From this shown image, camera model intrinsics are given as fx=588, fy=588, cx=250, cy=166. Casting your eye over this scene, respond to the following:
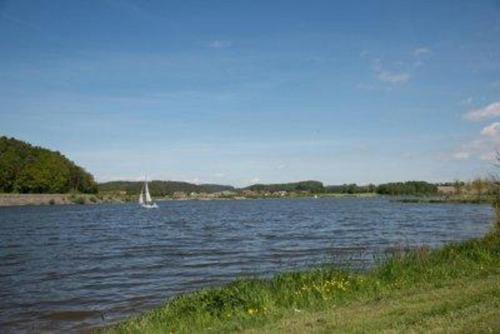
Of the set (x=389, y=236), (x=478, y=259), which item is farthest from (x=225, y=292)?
(x=389, y=236)

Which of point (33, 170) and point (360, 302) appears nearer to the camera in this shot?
point (360, 302)

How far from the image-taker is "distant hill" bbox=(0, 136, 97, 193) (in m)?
163

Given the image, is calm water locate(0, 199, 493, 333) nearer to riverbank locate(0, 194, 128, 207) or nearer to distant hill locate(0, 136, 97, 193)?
riverbank locate(0, 194, 128, 207)

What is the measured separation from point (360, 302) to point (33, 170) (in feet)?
546

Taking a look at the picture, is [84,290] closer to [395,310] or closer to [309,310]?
[309,310]

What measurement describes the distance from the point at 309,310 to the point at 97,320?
7615 millimetres

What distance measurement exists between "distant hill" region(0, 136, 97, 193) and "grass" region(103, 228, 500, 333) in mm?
159303

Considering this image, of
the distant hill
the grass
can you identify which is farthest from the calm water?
the distant hill

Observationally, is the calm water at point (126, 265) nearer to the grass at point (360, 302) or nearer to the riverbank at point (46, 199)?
the grass at point (360, 302)

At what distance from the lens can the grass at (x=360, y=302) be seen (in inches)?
396

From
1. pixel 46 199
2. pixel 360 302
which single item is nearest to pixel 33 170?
pixel 46 199

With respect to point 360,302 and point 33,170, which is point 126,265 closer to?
point 360,302

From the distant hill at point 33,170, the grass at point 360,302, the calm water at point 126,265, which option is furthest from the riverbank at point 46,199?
the grass at point 360,302

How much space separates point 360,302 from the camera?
42.0 feet
